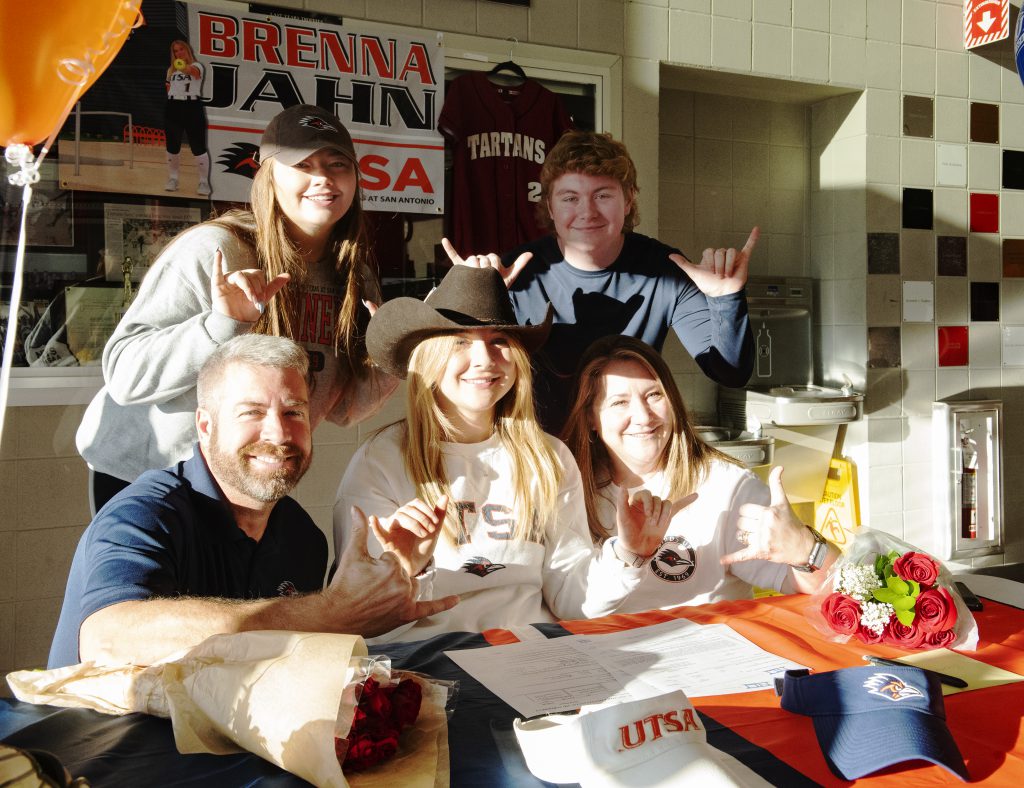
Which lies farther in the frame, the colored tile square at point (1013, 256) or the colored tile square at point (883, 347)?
the colored tile square at point (1013, 256)

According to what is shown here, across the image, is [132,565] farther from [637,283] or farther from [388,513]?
[637,283]

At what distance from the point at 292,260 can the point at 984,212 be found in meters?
3.57

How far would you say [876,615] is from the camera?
1503 millimetres

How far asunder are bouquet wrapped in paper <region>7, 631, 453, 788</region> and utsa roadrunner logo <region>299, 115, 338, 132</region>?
1.68 metres

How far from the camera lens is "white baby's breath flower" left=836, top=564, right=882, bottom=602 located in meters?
1.53

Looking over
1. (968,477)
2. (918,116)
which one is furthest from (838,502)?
(918,116)

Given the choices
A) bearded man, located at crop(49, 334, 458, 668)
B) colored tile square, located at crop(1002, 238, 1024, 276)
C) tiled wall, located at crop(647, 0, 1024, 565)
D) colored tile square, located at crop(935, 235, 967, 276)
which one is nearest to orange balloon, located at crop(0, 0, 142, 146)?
bearded man, located at crop(49, 334, 458, 668)

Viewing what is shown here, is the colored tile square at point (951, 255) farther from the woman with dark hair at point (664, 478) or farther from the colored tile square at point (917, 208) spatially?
the woman with dark hair at point (664, 478)

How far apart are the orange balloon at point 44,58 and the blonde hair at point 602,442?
1.40 m

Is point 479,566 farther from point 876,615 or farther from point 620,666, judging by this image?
point 876,615

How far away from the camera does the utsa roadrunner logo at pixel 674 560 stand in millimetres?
2234

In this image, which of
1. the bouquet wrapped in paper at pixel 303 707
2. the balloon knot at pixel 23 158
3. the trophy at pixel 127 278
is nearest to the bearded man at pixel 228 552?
the bouquet wrapped in paper at pixel 303 707

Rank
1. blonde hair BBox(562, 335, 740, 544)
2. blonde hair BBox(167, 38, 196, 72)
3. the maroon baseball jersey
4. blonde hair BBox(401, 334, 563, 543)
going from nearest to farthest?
blonde hair BBox(401, 334, 563, 543)
blonde hair BBox(562, 335, 740, 544)
blonde hair BBox(167, 38, 196, 72)
the maroon baseball jersey

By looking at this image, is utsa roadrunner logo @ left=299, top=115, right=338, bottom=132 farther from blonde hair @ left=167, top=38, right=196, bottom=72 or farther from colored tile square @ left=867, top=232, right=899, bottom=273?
colored tile square @ left=867, top=232, right=899, bottom=273
